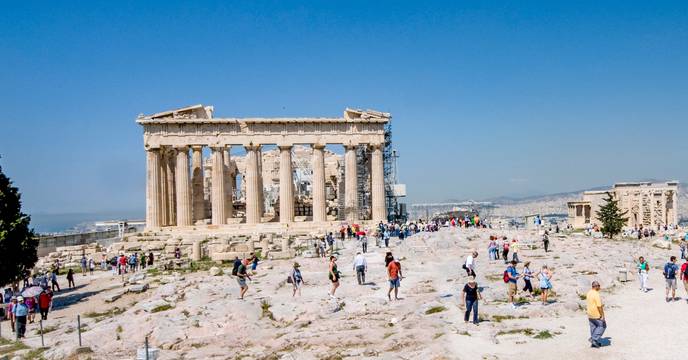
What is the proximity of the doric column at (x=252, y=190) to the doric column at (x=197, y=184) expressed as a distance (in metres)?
6.09

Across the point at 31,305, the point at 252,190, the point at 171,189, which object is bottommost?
the point at 31,305

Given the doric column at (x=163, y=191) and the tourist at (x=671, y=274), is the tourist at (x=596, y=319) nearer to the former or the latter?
the tourist at (x=671, y=274)

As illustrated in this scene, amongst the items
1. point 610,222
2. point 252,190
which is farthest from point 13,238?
point 610,222

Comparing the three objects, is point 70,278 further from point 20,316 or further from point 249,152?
point 249,152

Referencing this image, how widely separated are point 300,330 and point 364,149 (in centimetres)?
3724

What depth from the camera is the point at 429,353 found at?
46.6 ft

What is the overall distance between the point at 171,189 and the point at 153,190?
2.80m

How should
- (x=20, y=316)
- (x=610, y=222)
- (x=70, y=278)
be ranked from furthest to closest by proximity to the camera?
(x=610, y=222), (x=70, y=278), (x=20, y=316)

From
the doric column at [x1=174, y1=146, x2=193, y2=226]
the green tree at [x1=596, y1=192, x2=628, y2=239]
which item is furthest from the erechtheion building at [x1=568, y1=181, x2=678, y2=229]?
the doric column at [x1=174, y1=146, x2=193, y2=226]

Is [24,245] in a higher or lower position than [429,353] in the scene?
higher

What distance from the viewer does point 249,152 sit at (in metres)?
49.7

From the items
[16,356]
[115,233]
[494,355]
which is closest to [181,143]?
[115,233]

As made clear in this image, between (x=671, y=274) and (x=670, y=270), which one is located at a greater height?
(x=670, y=270)

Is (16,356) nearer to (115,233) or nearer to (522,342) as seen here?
(522,342)
